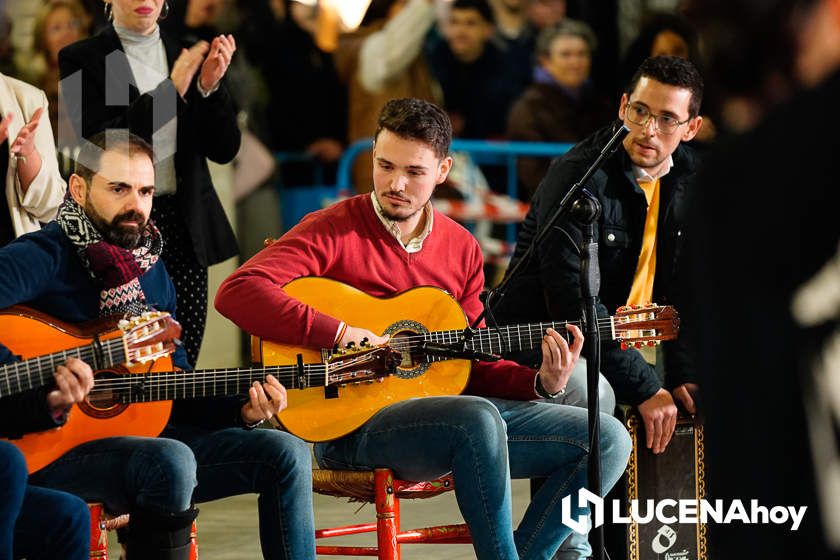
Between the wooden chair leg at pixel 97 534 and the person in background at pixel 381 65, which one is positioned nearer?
the wooden chair leg at pixel 97 534

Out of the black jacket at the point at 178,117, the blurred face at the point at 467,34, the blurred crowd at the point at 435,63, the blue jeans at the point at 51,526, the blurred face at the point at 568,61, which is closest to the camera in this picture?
the blue jeans at the point at 51,526

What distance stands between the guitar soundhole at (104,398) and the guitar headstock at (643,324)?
1.41 meters

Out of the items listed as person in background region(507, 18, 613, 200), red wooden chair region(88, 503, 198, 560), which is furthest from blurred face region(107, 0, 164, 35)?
person in background region(507, 18, 613, 200)

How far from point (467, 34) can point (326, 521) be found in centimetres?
286

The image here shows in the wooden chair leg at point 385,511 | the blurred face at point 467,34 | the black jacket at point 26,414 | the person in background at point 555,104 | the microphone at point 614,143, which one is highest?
the blurred face at point 467,34

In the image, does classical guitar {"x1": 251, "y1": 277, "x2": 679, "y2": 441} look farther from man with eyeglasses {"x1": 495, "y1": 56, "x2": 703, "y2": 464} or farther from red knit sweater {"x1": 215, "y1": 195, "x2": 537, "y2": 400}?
man with eyeglasses {"x1": 495, "y1": 56, "x2": 703, "y2": 464}

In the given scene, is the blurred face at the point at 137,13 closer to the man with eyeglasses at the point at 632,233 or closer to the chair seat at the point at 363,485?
the man with eyeglasses at the point at 632,233

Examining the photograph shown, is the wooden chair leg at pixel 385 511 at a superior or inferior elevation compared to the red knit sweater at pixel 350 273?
inferior

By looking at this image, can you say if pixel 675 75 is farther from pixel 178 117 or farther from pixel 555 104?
pixel 555 104

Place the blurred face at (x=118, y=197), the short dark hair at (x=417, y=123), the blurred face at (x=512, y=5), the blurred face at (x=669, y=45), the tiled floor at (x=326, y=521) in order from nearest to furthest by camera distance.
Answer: the blurred face at (x=118, y=197) < the short dark hair at (x=417, y=123) < the tiled floor at (x=326, y=521) < the blurred face at (x=669, y=45) < the blurred face at (x=512, y=5)

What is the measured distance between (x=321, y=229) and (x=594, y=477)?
101cm

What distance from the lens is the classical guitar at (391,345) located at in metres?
3.52

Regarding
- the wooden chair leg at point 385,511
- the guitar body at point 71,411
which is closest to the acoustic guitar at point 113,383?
the guitar body at point 71,411

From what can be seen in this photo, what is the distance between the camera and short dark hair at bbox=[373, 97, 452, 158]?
148 inches
